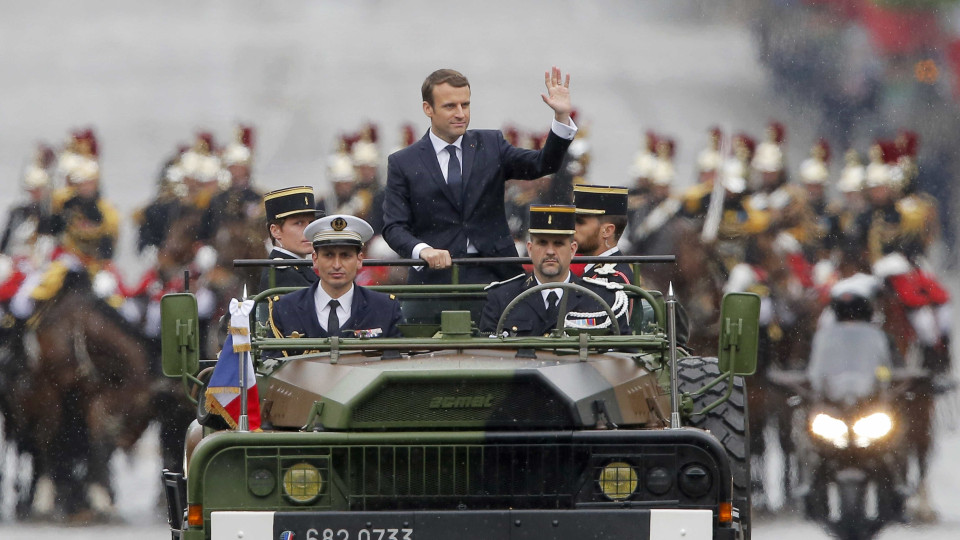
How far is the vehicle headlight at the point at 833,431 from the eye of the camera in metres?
15.2

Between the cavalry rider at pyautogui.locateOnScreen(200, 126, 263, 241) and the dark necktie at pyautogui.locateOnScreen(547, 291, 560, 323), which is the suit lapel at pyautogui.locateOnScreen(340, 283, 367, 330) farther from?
the cavalry rider at pyautogui.locateOnScreen(200, 126, 263, 241)

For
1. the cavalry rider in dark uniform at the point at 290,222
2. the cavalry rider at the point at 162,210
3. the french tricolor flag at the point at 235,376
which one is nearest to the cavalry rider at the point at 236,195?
the cavalry rider at the point at 162,210

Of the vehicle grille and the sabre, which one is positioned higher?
the sabre

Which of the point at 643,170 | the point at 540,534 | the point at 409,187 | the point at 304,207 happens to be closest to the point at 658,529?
the point at 540,534

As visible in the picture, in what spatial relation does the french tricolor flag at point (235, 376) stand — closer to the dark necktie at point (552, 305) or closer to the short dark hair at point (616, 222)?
the dark necktie at point (552, 305)

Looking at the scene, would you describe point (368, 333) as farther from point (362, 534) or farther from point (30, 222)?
point (30, 222)

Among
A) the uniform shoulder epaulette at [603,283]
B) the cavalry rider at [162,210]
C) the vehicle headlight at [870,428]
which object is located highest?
the cavalry rider at [162,210]

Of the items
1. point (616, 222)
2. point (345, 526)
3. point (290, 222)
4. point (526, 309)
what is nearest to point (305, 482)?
point (345, 526)

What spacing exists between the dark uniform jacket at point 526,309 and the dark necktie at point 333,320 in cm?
64

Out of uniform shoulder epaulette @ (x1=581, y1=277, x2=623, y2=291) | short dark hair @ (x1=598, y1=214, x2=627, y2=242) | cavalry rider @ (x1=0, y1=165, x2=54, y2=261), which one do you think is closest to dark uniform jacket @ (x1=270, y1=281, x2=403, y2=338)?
uniform shoulder epaulette @ (x1=581, y1=277, x2=623, y2=291)

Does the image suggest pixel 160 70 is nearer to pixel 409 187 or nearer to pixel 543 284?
pixel 409 187

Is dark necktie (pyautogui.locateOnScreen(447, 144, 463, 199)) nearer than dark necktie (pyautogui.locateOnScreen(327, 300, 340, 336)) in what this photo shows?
No

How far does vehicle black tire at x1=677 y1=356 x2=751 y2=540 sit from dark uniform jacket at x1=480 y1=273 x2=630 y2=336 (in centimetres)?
49

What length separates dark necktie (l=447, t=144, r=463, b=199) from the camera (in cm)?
1100
